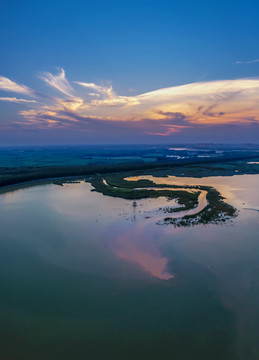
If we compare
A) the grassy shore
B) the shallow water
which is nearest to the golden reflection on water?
the shallow water

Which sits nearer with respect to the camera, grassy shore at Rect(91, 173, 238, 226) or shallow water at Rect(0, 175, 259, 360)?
shallow water at Rect(0, 175, 259, 360)

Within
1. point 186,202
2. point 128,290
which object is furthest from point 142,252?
point 186,202

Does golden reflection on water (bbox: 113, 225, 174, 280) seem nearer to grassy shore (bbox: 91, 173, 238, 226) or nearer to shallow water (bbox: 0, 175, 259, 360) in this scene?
shallow water (bbox: 0, 175, 259, 360)

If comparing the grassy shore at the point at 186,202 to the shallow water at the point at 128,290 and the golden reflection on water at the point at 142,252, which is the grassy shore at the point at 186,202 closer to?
the shallow water at the point at 128,290

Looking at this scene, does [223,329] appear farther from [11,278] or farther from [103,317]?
[11,278]

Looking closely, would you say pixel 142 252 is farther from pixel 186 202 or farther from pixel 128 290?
pixel 186 202

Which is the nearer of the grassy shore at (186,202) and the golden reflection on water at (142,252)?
the golden reflection on water at (142,252)

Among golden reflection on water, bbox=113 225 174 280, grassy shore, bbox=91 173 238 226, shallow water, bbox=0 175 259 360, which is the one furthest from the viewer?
grassy shore, bbox=91 173 238 226

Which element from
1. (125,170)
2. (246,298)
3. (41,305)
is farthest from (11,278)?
(125,170)

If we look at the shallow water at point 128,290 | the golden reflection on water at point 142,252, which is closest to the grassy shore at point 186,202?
the shallow water at point 128,290
